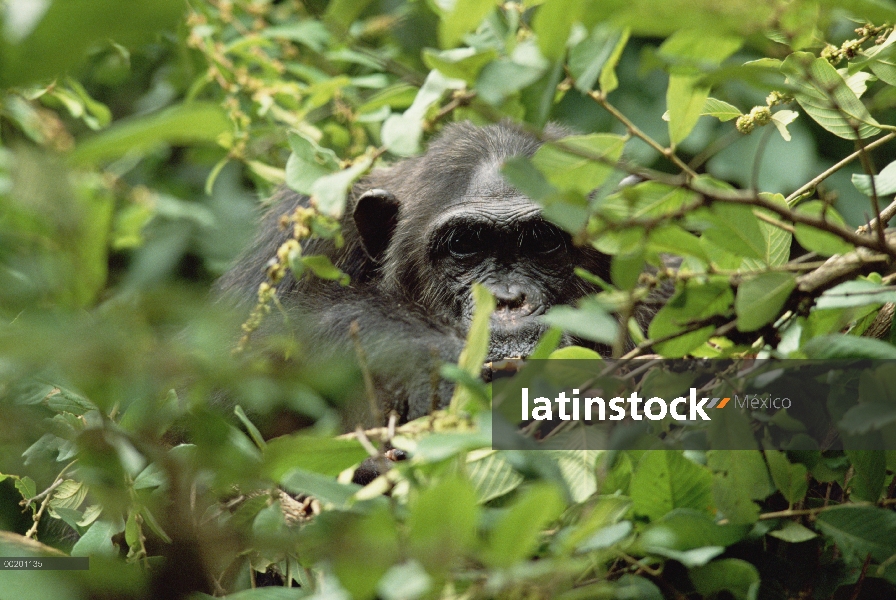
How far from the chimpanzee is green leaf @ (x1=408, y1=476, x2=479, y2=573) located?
5.15 feet

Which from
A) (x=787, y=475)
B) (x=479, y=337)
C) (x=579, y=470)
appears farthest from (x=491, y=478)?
(x=787, y=475)

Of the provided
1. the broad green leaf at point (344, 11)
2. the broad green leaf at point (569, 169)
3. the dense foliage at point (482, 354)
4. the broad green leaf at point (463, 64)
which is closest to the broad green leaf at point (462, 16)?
the dense foliage at point (482, 354)

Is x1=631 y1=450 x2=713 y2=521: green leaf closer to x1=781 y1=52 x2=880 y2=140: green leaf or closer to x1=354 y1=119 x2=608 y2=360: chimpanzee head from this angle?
x1=781 y1=52 x2=880 y2=140: green leaf

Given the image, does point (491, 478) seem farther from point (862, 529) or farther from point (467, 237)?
point (467, 237)

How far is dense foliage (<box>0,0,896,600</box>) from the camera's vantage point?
945 millimetres

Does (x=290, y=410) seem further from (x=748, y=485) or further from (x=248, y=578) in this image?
(x=748, y=485)

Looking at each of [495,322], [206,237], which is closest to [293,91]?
[206,237]

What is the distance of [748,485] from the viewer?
4.69 ft

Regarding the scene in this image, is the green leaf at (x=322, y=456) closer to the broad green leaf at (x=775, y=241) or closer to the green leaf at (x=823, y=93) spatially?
the broad green leaf at (x=775, y=241)

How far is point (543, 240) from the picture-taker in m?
3.23

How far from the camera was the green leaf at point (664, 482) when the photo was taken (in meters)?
1.43

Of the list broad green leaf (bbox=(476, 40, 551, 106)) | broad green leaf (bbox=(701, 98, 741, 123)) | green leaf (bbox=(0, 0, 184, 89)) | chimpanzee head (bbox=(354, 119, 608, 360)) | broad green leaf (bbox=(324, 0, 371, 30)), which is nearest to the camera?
green leaf (bbox=(0, 0, 184, 89))

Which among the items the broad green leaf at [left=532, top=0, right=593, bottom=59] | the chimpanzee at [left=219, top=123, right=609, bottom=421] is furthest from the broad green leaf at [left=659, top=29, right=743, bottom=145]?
the chimpanzee at [left=219, top=123, right=609, bottom=421]

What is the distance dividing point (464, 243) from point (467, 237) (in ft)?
0.09
